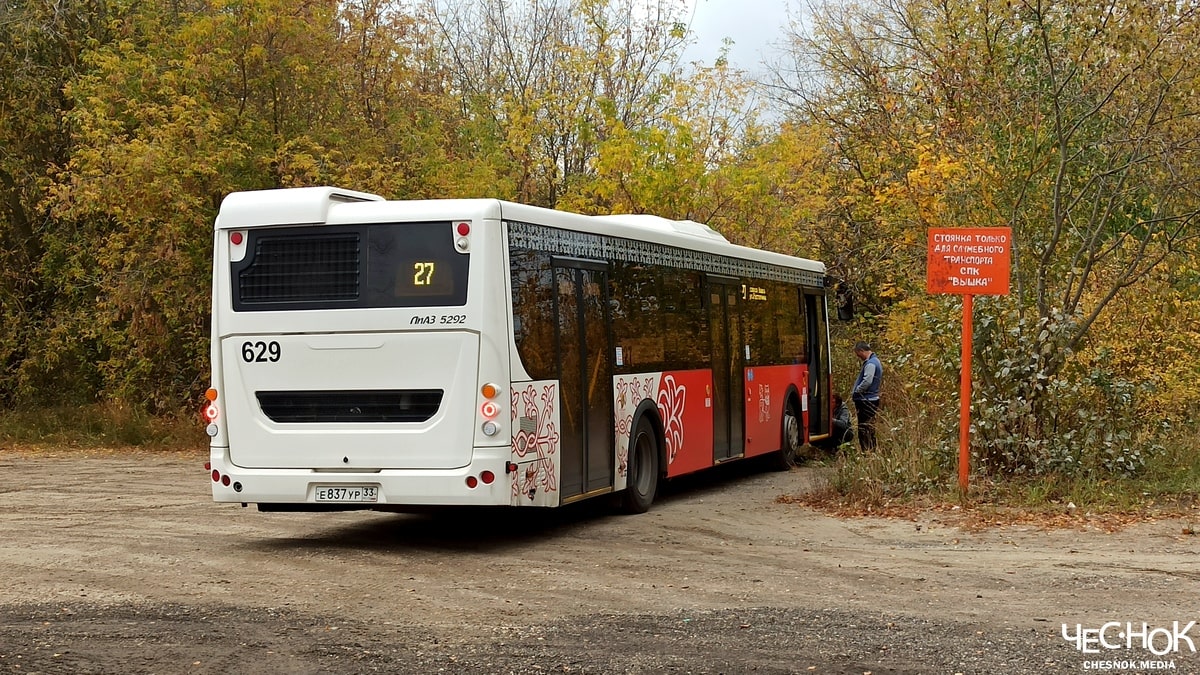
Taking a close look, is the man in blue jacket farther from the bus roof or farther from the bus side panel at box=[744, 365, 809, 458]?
the bus roof

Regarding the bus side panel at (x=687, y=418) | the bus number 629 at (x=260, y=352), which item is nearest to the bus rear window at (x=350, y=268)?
the bus number 629 at (x=260, y=352)

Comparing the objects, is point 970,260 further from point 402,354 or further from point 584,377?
point 402,354

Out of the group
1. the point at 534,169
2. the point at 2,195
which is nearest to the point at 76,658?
the point at 534,169

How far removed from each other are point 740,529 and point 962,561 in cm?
252

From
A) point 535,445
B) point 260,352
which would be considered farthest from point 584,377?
point 260,352

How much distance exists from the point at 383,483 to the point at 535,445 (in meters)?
1.24

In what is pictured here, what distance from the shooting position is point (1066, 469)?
13680 millimetres

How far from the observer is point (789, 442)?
18.9 metres

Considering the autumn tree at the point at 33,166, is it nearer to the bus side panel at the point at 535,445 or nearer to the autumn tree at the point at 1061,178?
the autumn tree at the point at 1061,178

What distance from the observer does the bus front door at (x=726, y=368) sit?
15914 mm

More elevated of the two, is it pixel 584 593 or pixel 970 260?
pixel 970 260

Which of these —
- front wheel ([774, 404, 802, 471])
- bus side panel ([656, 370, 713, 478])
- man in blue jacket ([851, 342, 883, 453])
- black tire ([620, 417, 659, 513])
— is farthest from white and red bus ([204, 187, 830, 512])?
man in blue jacket ([851, 342, 883, 453])

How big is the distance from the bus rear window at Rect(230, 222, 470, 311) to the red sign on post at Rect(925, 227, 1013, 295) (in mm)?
4838

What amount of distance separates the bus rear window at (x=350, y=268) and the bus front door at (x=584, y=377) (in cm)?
134
